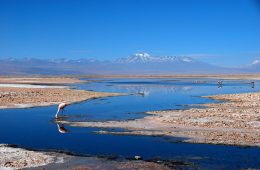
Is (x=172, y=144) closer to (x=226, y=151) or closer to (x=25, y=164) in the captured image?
(x=226, y=151)

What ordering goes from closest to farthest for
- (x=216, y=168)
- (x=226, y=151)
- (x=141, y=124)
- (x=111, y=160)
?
(x=216, y=168)
(x=111, y=160)
(x=226, y=151)
(x=141, y=124)

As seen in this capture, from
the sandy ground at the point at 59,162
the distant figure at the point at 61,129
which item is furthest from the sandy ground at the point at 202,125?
the sandy ground at the point at 59,162

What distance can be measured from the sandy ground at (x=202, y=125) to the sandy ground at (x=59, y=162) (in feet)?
16.3

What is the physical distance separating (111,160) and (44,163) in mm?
2201

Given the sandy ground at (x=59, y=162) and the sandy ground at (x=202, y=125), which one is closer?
the sandy ground at (x=59, y=162)

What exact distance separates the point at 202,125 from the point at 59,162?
33.6 ft

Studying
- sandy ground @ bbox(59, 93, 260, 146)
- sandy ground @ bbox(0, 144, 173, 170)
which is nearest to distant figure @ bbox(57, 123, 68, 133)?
sandy ground @ bbox(59, 93, 260, 146)

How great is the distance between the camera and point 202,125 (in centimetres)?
2405

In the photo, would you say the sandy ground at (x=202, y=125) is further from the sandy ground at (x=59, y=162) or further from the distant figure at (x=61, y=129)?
the sandy ground at (x=59, y=162)

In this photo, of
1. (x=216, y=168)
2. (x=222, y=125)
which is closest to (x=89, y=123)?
(x=222, y=125)

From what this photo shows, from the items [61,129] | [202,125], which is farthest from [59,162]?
[202,125]

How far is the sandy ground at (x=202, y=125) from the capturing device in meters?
20.2

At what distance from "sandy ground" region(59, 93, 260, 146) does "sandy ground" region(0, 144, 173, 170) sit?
16.3ft

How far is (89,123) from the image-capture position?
25656 mm
